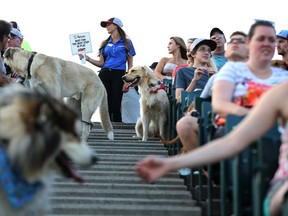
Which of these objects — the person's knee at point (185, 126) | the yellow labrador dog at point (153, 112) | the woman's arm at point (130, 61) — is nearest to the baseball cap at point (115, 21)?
the woman's arm at point (130, 61)

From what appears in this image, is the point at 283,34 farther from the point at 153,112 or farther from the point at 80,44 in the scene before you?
the point at 80,44

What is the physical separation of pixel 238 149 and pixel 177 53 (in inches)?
310

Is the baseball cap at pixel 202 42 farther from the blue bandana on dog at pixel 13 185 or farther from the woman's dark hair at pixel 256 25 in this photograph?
the blue bandana on dog at pixel 13 185

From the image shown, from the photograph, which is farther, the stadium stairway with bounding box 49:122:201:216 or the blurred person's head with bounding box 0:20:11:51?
the blurred person's head with bounding box 0:20:11:51

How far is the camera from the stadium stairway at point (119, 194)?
7.69m

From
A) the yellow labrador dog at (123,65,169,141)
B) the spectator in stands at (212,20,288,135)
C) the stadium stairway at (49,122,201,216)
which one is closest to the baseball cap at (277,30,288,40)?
the stadium stairway at (49,122,201,216)

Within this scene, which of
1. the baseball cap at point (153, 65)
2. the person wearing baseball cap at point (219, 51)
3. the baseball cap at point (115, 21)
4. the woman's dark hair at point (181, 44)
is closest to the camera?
the person wearing baseball cap at point (219, 51)

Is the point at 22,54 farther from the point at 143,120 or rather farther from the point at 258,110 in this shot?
the point at 258,110

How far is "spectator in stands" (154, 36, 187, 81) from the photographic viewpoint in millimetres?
12438

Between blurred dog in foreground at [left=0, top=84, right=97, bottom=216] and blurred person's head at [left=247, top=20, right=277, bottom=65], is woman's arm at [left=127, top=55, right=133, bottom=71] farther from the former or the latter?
blurred dog in foreground at [left=0, top=84, right=97, bottom=216]

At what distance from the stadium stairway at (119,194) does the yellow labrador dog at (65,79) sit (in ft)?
6.24

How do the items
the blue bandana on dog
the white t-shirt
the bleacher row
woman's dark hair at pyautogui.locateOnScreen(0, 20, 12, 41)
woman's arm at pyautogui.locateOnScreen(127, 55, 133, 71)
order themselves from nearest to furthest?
the blue bandana on dog
the bleacher row
the white t-shirt
woman's dark hair at pyautogui.locateOnScreen(0, 20, 12, 41)
woman's arm at pyautogui.locateOnScreen(127, 55, 133, 71)

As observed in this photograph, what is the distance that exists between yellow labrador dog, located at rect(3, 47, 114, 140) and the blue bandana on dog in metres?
6.44

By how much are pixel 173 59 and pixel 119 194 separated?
470cm
